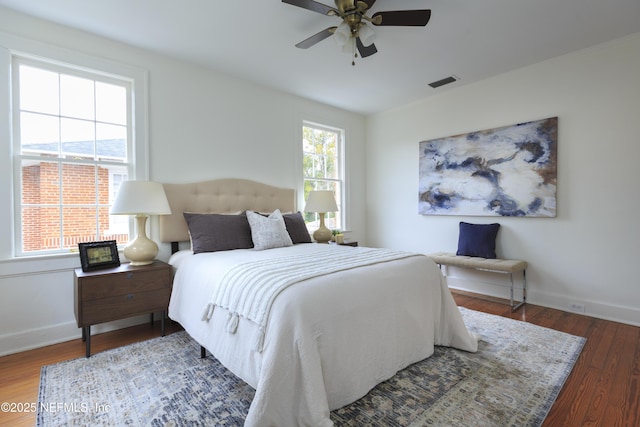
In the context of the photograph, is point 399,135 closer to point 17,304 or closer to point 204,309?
point 204,309

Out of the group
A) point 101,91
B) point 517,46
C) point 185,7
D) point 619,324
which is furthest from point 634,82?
point 101,91

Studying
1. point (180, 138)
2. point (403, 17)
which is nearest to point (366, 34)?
point (403, 17)

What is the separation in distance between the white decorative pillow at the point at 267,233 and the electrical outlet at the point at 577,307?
3038 mm

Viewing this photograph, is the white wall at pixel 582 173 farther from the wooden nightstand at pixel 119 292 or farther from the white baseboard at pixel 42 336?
the white baseboard at pixel 42 336

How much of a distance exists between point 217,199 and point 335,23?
2.12 metres

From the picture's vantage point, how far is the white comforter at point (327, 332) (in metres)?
1.37

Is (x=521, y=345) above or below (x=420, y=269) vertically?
below

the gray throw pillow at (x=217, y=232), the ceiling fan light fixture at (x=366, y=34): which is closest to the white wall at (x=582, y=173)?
the ceiling fan light fixture at (x=366, y=34)

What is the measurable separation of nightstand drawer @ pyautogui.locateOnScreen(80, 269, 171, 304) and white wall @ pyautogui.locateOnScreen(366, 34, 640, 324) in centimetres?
359

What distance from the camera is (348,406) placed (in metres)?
1.65

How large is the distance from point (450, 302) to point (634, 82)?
279 centimetres

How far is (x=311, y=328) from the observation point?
1.44 m

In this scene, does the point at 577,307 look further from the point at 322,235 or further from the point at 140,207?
the point at 140,207

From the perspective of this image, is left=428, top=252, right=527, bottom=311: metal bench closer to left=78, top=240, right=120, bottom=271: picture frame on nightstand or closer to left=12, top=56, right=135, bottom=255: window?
left=78, top=240, right=120, bottom=271: picture frame on nightstand
